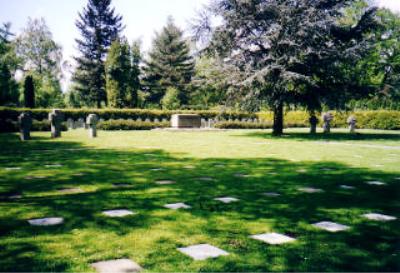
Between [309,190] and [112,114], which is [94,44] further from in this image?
[309,190]

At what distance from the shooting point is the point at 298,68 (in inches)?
845

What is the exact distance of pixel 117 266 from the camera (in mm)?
2740

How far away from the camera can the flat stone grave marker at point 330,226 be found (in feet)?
12.6

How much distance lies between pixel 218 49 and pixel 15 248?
20673mm

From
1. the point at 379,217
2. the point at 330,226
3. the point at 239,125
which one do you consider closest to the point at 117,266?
the point at 330,226

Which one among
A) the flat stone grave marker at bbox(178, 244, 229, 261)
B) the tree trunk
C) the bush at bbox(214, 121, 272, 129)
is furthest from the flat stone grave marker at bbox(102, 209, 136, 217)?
the bush at bbox(214, 121, 272, 129)

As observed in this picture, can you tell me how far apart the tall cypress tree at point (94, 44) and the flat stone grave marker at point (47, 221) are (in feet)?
167

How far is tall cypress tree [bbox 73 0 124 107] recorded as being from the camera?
2061 inches

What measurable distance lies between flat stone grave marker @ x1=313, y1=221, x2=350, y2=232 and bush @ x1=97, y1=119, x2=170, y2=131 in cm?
2732

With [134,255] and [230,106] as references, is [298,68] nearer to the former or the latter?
[230,106]

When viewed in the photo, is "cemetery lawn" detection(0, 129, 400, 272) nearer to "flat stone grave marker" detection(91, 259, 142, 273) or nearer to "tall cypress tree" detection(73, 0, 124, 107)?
"flat stone grave marker" detection(91, 259, 142, 273)

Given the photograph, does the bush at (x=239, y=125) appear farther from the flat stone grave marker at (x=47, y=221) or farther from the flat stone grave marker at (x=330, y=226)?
the flat stone grave marker at (x=47, y=221)

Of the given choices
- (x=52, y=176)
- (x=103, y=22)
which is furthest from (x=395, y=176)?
(x=103, y=22)

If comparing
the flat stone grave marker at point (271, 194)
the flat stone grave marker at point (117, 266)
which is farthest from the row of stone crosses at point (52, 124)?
the flat stone grave marker at point (117, 266)
